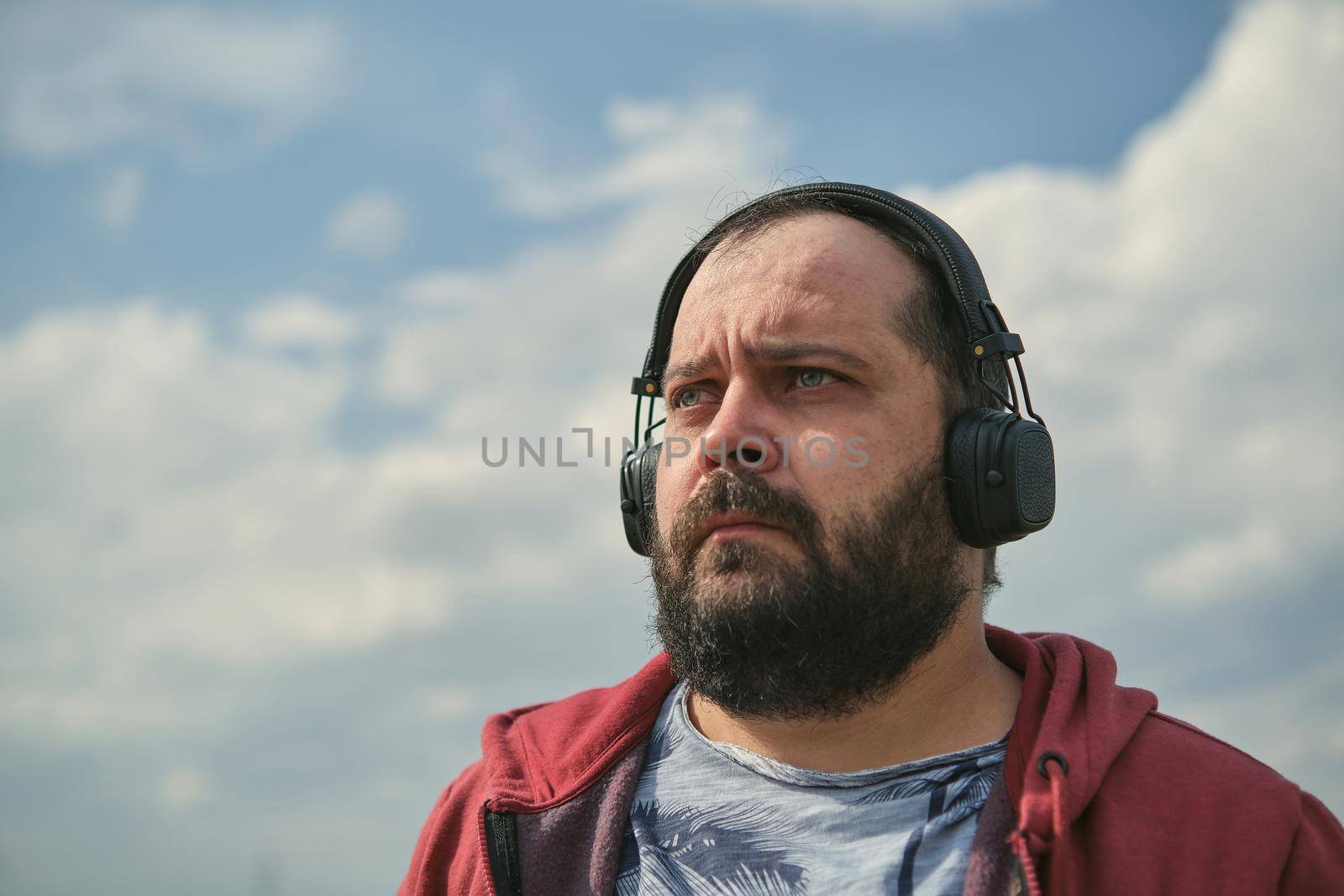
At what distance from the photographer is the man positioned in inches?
105

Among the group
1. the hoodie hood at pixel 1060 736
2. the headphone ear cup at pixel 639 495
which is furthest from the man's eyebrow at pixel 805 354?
the hoodie hood at pixel 1060 736

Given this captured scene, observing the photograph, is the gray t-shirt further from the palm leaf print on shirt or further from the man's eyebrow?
the man's eyebrow

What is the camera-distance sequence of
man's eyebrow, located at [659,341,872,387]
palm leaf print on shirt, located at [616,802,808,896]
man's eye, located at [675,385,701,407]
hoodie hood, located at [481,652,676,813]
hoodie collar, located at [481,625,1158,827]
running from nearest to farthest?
hoodie collar, located at [481,625,1158,827] < palm leaf print on shirt, located at [616,802,808,896] < man's eyebrow, located at [659,341,872,387] < hoodie hood, located at [481,652,676,813] < man's eye, located at [675,385,701,407]

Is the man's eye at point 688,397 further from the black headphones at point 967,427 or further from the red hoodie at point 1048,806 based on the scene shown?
the red hoodie at point 1048,806

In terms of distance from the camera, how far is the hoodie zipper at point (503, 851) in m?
3.04

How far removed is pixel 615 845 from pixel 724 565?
900 millimetres

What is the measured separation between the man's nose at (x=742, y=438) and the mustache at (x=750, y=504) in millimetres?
40

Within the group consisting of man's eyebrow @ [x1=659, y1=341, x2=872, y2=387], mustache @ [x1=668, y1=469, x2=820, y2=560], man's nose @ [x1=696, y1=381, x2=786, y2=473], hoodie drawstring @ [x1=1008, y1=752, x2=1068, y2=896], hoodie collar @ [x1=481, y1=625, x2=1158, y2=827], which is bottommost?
hoodie drawstring @ [x1=1008, y1=752, x2=1068, y2=896]

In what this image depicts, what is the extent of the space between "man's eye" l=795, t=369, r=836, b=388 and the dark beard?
365 millimetres

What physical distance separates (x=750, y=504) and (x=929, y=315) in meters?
0.92

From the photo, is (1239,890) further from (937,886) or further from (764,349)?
(764,349)

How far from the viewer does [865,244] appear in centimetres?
338

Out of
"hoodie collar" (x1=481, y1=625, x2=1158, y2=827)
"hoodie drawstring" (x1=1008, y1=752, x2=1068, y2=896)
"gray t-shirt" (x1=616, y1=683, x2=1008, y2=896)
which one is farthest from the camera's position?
"gray t-shirt" (x1=616, y1=683, x2=1008, y2=896)

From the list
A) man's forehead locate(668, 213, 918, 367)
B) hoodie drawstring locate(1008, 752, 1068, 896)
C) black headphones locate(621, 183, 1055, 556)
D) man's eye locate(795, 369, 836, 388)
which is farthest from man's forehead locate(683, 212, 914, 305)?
hoodie drawstring locate(1008, 752, 1068, 896)
